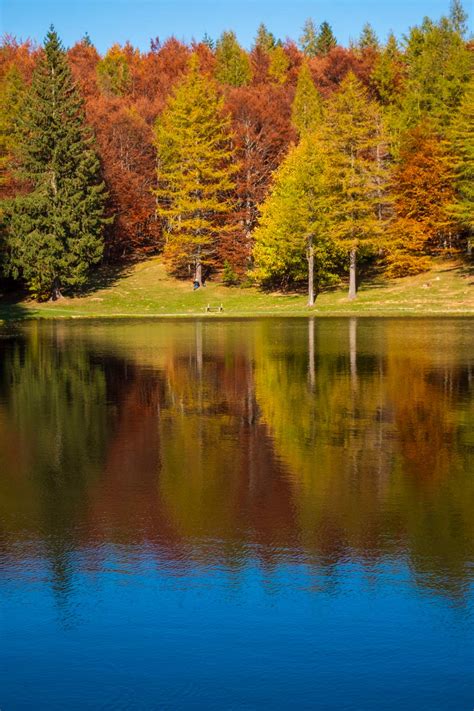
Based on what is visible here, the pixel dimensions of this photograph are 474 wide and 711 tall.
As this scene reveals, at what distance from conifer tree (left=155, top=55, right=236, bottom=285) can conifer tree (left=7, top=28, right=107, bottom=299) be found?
20.3 ft

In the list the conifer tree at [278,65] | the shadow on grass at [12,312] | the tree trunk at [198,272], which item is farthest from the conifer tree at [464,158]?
the conifer tree at [278,65]

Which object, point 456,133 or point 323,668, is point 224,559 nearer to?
point 323,668

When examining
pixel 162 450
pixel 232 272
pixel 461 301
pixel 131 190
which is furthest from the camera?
pixel 131 190

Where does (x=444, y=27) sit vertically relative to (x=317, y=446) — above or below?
above

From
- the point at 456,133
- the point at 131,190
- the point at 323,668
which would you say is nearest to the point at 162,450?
the point at 323,668

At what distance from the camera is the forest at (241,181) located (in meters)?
60.4

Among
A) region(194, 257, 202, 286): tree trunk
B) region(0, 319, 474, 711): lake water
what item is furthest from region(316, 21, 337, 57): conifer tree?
region(0, 319, 474, 711): lake water

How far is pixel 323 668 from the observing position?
21.1 ft

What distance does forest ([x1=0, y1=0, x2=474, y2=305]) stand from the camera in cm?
6040

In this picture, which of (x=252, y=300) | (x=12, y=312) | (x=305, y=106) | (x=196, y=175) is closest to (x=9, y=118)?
(x=196, y=175)

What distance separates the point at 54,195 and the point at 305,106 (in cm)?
2784

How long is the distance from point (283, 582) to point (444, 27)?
99.4 m

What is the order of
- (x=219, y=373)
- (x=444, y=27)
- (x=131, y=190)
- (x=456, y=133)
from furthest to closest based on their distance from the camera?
(x=444, y=27), (x=131, y=190), (x=456, y=133), (x=219, y=373)

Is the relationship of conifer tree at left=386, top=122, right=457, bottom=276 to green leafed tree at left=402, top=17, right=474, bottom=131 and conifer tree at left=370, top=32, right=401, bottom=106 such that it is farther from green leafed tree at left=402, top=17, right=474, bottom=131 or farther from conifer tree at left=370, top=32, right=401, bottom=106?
conifer tree at left=370, top=32, right=401, bottom=106
